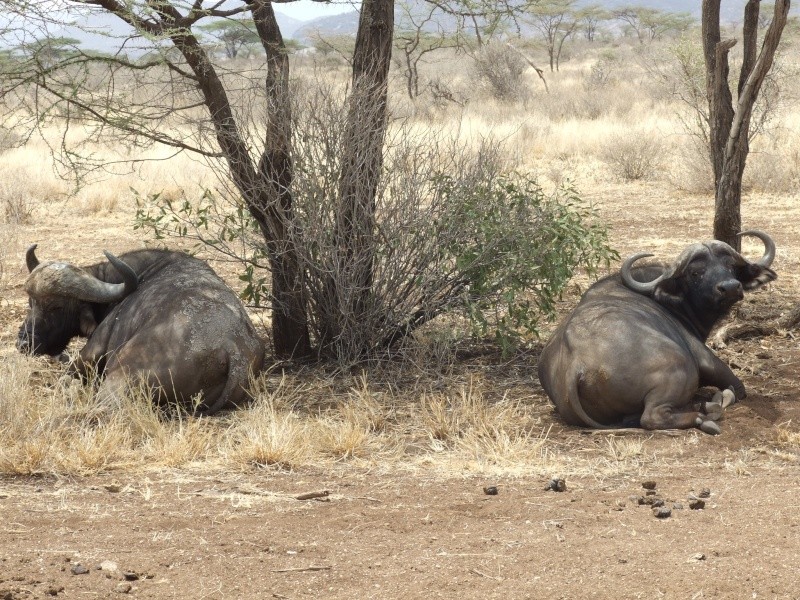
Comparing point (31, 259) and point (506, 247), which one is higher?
point (506, 247)

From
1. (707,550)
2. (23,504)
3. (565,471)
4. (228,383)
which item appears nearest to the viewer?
(707,550)

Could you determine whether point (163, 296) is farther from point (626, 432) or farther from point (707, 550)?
point (707, 550)

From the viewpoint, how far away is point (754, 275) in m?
7.12

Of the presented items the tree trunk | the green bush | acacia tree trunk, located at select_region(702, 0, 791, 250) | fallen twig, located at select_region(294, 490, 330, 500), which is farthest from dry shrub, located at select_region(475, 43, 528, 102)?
fallen twig, located at select_region(294, 490, 330, 500)

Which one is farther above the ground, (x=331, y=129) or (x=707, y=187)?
(x=331, y=129)

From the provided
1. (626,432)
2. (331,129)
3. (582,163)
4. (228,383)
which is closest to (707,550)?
(626,432)

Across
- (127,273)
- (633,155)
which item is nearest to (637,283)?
(127,273)

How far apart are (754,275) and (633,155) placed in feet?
34.6

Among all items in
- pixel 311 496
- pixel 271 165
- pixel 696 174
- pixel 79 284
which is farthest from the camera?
pixel 696 174

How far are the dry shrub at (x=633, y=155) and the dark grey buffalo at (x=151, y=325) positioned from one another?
11021 millimetres

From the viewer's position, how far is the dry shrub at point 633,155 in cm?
1727

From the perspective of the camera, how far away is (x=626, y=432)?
6.10 meters

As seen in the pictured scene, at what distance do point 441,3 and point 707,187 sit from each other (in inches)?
320

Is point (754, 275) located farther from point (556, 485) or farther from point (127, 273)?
point (127, 273)
